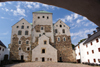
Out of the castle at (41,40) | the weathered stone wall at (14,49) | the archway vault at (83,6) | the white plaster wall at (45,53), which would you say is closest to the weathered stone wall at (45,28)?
the castle at (41,40)

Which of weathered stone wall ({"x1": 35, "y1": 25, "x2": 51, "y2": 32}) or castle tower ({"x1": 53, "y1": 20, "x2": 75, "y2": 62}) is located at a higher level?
weathered stone wall ({"x1": 35, "y1": 25, "x2": 51, "y2": 32})

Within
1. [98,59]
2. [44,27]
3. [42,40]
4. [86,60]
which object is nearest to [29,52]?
[42,40]

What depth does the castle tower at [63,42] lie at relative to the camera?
34.2 meters

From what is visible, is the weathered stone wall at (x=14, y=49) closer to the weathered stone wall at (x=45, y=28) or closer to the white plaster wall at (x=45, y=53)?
the white plaster wall at (x=45, y=53)

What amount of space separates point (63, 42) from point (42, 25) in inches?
434

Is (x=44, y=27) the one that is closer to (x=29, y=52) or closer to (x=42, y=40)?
(x=42, y=40)

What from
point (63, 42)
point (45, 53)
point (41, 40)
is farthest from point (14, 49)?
point (63, 42)

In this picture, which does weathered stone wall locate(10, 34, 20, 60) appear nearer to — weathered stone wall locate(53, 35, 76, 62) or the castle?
the castle

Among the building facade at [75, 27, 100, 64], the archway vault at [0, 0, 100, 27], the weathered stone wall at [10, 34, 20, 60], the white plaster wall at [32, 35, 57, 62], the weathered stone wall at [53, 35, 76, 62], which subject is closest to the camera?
the archway vault at [0, 0, 100, 27]

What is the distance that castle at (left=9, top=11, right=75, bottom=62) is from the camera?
3142 centimetres

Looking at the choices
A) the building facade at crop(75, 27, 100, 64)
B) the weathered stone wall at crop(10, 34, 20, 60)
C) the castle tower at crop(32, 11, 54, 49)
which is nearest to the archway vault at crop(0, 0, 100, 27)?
the building facade at crop(75, 27, 100, 64)

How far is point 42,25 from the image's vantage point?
3719 cm

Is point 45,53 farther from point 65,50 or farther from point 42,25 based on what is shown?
point 42,25

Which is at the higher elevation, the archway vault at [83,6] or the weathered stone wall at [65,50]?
the archway vault at [83,6]
